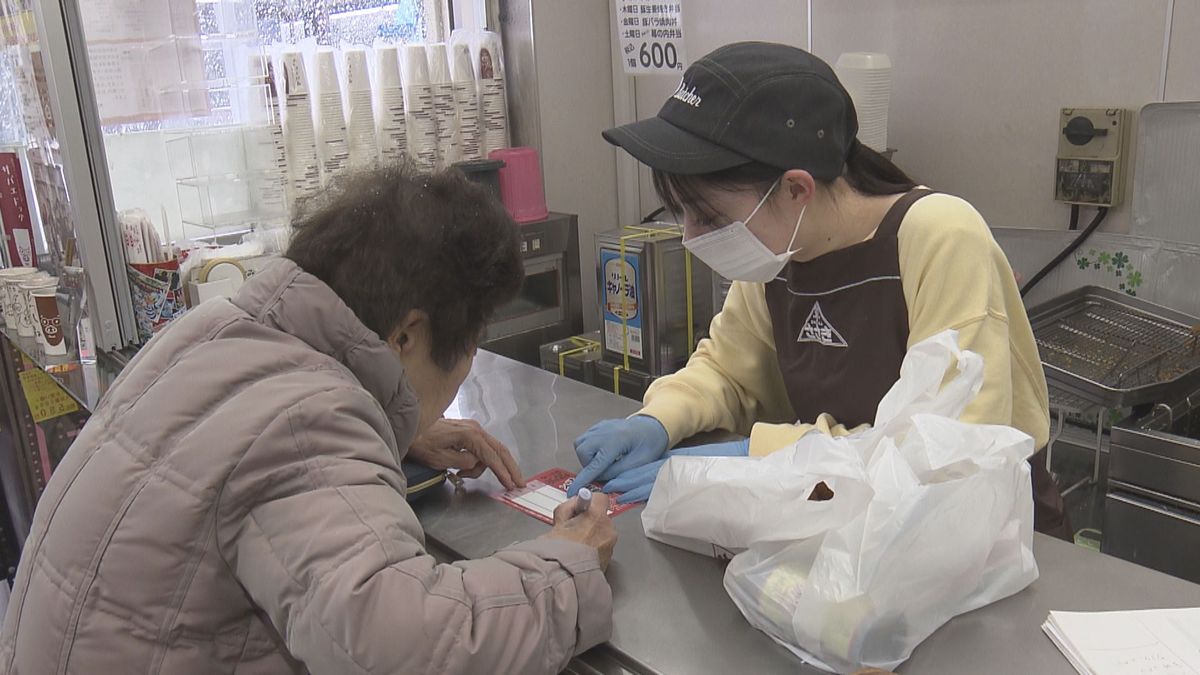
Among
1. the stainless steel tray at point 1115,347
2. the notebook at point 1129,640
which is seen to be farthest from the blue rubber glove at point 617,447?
the stainless steel tray at point 1115,347

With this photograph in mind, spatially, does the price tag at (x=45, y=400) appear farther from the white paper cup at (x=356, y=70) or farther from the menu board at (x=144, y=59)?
the white paper cup at (x=356, y=70)

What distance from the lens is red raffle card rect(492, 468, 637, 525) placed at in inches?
52.0

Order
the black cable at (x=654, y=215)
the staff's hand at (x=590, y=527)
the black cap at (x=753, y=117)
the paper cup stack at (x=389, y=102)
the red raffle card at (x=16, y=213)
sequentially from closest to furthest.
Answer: the staff's hand at (x=590, y=527) → the black cap at (x=753, y=117) → the red raffle card at (x=16, y=213) → the paper cup stack at (x=389, y=102) → the black cable at (x=654, y=215)

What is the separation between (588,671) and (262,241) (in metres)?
1.80

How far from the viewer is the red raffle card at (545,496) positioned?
1.32 m

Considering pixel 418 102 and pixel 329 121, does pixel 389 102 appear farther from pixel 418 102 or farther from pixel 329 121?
pixel 329 121

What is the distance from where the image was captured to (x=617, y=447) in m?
1.42

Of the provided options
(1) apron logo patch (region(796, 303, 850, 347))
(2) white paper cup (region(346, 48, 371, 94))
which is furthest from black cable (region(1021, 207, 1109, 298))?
(2) white paper cup (region(346, 48, 371, 94))

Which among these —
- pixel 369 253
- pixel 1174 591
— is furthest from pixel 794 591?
pixel 369 253

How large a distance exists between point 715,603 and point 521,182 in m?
2.07

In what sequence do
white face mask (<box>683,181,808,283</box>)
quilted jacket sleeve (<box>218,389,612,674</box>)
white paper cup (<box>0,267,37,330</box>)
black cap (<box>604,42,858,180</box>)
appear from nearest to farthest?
1. quilted jacket sleeve (<box>218,389,612,674</box>)
2. black cap (<box>604,42,858,180</box>)
3. white face mask (<box>683,181,808,283</box>)
4. white paper cup (<box>0,267,37,330</box>)

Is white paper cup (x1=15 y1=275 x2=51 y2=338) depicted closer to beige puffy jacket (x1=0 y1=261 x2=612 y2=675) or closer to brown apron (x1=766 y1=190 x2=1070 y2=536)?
beige puffy jacket (x1=0 y1=261 x2=612 y2=675)

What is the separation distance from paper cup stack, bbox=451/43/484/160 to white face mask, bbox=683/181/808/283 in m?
1.70

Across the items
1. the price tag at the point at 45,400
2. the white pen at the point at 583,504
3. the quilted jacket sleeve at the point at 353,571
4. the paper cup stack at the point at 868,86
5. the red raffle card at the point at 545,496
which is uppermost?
the paper cup stack at the point at 868,86
